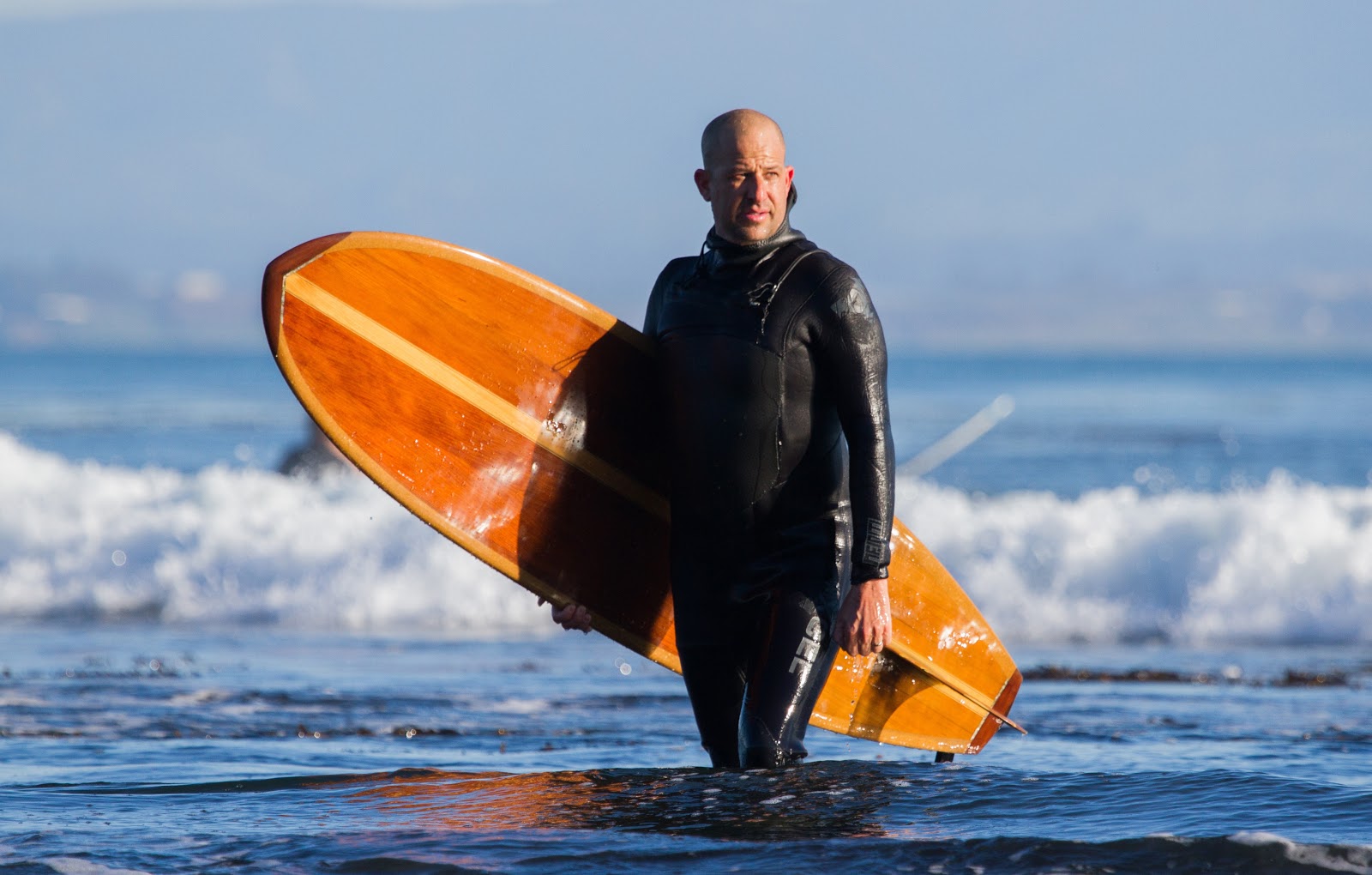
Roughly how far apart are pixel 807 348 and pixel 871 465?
340 millimetres

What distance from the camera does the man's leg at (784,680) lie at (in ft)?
12.7

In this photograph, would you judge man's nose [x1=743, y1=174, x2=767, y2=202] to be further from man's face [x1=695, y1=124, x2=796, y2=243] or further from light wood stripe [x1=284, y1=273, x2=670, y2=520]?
light wood stripe [x1=284, y1=273, x2=670, y2=520]

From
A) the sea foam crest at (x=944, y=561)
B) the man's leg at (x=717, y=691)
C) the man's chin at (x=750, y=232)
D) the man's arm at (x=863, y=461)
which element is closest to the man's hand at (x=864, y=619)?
the man's arm at (x=863, y=461)

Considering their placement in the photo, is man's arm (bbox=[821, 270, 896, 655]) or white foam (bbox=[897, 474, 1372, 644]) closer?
man's arm (bbox=[821, 270, 896, 655])

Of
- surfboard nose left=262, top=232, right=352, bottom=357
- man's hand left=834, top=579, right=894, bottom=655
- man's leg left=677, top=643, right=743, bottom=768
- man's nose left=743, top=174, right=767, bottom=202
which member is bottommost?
man's leg left=677, top=643, right=743, bottom=768

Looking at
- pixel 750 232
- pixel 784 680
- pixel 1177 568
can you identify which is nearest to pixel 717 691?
pixel 784 680

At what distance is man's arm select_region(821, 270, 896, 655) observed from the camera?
12.5 ft

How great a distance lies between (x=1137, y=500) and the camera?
12.8 m

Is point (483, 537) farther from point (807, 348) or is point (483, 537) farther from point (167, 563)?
point (167, 563)

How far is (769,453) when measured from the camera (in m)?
3.94

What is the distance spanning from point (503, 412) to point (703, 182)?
3.12ft

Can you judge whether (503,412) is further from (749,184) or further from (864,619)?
(864,619)

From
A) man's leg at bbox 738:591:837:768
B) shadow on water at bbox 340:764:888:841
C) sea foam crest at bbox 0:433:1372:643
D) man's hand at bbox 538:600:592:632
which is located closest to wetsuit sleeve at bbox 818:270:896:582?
man's leg at bbox 738:591:837:768

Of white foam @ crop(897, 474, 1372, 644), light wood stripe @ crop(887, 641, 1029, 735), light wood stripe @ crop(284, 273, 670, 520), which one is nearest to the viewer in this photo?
light wood stripe @ crop(284, 273, 670, 520)
